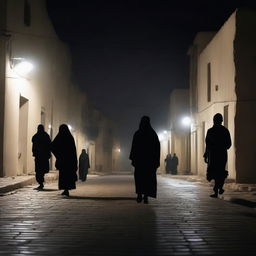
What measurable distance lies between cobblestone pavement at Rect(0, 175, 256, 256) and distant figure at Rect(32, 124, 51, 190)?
482 centimetres

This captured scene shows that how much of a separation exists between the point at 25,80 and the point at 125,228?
676 inches

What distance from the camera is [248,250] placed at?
5922 millimetres

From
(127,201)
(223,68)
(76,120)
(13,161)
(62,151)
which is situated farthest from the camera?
(76,120)

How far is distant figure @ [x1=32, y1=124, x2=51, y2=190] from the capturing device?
1681 centimetres

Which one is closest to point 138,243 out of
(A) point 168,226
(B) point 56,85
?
(A) point 168,226

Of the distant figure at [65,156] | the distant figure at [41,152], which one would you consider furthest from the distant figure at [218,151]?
the distant figure at [41,152]

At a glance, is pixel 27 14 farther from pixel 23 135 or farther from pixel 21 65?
pixel 23 135

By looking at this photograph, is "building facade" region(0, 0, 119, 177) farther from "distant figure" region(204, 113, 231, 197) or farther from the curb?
"distant figure" region(204, 113, 231, 197)

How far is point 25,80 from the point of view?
24109 millimetres

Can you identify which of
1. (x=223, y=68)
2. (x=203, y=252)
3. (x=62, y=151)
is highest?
(x=223, y=68)

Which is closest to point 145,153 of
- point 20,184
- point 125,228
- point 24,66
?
point 125,228

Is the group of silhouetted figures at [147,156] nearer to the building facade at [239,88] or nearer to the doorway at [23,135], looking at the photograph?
the building facade at [239,88]

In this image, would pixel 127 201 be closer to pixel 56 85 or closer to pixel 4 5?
pixel 4 5

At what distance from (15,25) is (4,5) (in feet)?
5.27
